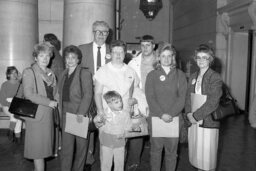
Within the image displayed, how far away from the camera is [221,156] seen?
5.00 meters

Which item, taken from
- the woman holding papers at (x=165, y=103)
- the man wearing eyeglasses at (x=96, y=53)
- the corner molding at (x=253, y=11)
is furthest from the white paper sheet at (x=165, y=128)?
the corner molding at (x=253, y=11)

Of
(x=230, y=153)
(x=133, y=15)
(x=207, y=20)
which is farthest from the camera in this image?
(x=133, y=15)

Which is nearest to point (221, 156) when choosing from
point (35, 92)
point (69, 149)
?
point (69, 149)

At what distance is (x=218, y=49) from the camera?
9.61 m

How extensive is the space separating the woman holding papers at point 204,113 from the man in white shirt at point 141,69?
3.12ft

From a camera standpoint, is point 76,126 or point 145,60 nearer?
point 76,126

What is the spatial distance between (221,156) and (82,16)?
3690 mm

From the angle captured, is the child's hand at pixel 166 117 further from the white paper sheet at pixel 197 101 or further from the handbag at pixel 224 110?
the handbag at pixel 224 110

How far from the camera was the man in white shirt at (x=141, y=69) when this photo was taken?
4.20 metres

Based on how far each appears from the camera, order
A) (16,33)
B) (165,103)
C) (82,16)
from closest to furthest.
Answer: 1. (165,103)
2. (82,16)
3. (16,33)

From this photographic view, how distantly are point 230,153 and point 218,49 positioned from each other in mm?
5258

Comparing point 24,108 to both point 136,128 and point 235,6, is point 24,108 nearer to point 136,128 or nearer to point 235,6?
point 136,128

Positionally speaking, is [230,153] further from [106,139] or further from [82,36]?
[82,36]

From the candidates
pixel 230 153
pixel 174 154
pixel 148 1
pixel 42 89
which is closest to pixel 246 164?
pixel 230 153
